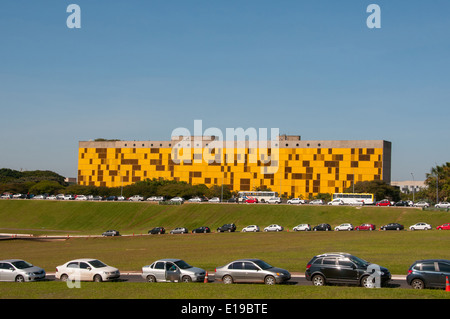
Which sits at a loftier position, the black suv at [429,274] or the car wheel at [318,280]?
the black suv at [429,274]

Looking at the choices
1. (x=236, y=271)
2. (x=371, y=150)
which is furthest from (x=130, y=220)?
(x=236, y=271)

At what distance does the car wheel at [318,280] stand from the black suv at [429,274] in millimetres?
4274

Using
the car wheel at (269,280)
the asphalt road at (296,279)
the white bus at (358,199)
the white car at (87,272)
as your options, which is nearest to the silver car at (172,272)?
the asphalt road at (296,279)

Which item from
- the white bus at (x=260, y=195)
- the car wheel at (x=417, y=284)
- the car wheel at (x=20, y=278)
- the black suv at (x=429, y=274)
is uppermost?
the black suv at (x=429, y=274)

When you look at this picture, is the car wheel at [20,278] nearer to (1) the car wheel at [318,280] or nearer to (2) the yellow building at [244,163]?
(1) the car wheel at [318,280]

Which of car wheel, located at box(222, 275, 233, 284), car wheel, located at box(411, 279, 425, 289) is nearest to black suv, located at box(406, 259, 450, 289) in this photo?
car wheel, located at box(411, 279, 425, 289)

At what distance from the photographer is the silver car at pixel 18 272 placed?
96.1ft

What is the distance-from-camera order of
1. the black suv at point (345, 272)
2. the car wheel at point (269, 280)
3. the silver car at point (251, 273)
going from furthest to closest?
the silver car at point (251, 273)
the car wheel at point (269, 280)
the black suv at point (345, 272)

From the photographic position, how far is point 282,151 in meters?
144

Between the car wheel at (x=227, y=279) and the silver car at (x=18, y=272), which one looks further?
the silver car at (x=18, y=272)

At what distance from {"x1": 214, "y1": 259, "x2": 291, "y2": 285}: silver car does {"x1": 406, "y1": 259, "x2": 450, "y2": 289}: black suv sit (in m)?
6.32

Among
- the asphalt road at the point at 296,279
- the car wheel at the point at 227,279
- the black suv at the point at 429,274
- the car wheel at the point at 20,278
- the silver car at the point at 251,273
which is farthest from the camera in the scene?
the car wheel at the point at 20,278

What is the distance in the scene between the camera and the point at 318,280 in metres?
26.2

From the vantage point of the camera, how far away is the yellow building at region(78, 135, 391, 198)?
136 m
